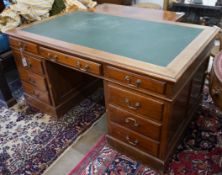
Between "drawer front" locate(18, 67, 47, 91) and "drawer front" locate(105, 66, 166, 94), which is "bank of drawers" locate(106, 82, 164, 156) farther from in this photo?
"drawer front" locate(18, 67, 47, 91)

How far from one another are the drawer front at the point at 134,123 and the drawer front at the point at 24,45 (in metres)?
0.72

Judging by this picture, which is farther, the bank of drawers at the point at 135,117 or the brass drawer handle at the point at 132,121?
the brass drawer handle at the point at 132,121

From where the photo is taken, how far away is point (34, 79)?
1.84 meters

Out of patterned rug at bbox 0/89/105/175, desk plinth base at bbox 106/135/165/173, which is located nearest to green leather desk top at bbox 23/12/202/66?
desk plinth base at bbox 106/135/165/173

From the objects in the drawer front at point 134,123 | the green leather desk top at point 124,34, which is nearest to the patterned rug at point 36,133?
the drawer front at point 134,123

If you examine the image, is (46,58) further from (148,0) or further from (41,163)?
(148,0)

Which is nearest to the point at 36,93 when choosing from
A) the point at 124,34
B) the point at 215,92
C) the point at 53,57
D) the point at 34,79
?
the point at 34,79

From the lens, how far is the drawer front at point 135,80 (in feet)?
3.63

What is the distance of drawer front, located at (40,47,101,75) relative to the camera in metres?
1.32

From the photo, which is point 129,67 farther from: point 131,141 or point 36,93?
point 36,93

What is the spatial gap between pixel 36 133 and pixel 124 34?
3.54ft

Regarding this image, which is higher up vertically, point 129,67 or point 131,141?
point 129,67

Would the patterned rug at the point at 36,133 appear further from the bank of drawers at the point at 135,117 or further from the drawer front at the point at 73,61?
the drawer front at the point at 73,61

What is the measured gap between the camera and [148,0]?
11.2 ft
